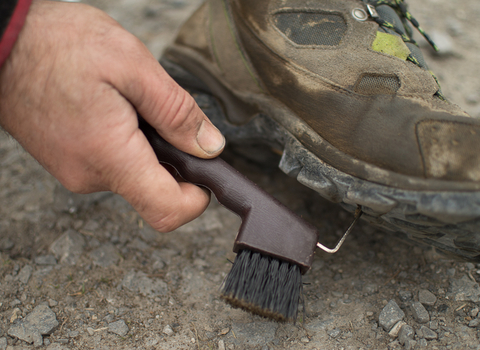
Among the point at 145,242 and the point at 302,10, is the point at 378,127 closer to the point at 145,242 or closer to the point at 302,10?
the point at 302,10

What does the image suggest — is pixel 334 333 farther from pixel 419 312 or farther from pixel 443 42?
pixel 443 42

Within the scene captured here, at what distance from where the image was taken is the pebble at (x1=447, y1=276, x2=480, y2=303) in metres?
1.14

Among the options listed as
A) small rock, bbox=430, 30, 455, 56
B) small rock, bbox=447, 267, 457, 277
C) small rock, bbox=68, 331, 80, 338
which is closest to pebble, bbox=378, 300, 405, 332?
small rock, bbox=447, 267, 457, 277

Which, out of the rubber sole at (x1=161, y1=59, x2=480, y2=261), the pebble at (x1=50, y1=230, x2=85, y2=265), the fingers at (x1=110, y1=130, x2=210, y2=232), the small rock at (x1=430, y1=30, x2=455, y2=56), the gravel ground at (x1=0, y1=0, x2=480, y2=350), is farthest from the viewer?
the small rock at (x1=430, y1=30, x2=455, y2=56)

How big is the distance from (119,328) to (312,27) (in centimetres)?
117

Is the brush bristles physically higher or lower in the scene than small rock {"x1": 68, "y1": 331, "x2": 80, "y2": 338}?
higher

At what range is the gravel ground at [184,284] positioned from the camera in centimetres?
109

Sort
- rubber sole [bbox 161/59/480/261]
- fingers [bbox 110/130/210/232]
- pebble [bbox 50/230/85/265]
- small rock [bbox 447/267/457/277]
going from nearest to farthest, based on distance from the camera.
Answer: rubber sole [bbox 161/59/480/261] < fingers [bbox 110/130/210/232] < small rock [bbox 447/267/457/277] < pebble [bbox 50/230/85/265]

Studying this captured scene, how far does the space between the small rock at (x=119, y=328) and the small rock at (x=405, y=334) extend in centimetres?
82

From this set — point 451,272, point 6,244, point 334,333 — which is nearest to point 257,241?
point 334,333

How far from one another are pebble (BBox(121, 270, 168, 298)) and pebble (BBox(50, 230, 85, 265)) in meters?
0.22

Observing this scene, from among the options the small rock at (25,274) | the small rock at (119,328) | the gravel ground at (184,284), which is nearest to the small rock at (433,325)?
the gravel ground at (184,284)

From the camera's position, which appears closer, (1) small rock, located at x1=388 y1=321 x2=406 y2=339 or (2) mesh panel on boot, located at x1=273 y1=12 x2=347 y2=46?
(1) small rock, located at x1=388 y1=321 x2=406 y2=339

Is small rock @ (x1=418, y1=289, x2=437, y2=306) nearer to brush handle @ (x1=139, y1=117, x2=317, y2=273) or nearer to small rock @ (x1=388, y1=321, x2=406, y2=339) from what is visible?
small rock @ (x1=388, y1=321, x2=406, y2=339)
